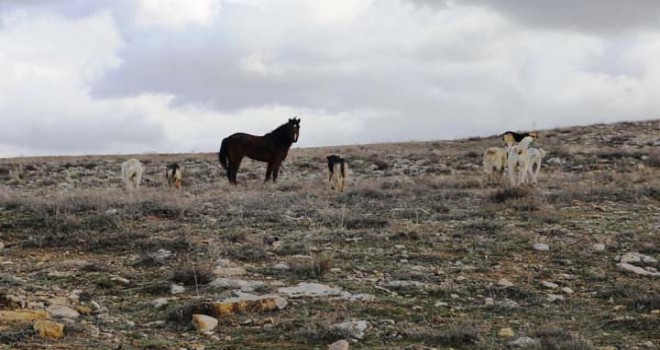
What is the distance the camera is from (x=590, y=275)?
9.21 m

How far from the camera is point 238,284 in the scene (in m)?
8.39

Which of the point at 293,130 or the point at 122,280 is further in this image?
the point at 293,130

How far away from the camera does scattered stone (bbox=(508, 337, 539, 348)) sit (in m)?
6.50

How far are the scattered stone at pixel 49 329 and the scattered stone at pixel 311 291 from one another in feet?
7.92

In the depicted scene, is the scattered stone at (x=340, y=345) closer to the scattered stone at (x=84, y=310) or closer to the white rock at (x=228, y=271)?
the scattered stone at (x=84, y=310)

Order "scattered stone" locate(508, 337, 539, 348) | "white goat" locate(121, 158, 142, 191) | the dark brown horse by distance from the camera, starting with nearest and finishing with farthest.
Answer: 1. "scattered stone" locate(508, 337, 539, 348)
2. "white goat" locate(121, 158, 142, 191)
3. the dark brown horse

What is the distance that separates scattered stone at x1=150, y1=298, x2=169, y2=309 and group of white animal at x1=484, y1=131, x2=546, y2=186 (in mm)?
11587

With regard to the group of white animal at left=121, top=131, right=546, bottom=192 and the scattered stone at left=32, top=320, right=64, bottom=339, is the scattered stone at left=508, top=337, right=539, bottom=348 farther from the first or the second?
the group of white animal at left=121, top=131, right=546, bottom=192

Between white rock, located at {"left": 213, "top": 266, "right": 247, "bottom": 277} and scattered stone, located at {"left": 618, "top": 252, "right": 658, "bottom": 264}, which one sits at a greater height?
white rock, located at {"left": 213, "top": 266, "right": 247, "bottom": 277}

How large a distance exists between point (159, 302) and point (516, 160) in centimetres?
1192

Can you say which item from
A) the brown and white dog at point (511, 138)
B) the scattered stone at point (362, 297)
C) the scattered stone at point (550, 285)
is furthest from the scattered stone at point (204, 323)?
the brown and white dog at point (511, 138)

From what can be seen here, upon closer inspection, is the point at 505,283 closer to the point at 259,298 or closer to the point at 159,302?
the point at 259,298

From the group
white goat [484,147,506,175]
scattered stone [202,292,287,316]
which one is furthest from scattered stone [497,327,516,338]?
white goat [484,147,506,175]

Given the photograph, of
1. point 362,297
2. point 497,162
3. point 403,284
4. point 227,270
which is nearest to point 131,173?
point 497,162
